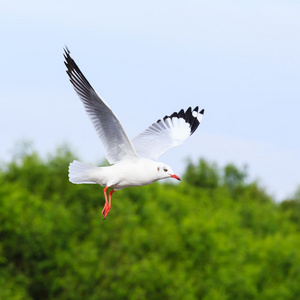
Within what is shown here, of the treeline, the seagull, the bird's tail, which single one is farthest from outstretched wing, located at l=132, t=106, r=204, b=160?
the treeline

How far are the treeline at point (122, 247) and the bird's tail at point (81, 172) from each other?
2097 cm

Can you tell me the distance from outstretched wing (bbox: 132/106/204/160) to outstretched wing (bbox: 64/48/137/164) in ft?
2.83

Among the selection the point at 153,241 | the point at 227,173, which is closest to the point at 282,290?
the point at 153,241

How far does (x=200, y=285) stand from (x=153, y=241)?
313cm

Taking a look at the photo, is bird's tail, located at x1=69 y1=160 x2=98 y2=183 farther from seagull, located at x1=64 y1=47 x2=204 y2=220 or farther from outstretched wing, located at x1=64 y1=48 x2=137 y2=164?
outstretched wing, located at x1=64 y1=48 x2=137 y2=164

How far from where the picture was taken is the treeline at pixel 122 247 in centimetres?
2936

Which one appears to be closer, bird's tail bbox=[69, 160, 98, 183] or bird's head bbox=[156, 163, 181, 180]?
bird's head bbox=[156, 163, 181, 180]

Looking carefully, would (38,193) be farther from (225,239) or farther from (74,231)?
(225,239)

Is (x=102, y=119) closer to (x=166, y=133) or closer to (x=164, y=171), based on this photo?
(x=164, y=171)

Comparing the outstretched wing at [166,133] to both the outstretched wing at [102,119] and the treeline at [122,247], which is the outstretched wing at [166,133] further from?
the treeline at [122,247]

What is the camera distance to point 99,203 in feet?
105

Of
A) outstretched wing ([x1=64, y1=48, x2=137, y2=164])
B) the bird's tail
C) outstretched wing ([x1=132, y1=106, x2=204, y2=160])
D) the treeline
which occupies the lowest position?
the bird's tail

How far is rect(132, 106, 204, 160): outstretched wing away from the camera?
24.1ft

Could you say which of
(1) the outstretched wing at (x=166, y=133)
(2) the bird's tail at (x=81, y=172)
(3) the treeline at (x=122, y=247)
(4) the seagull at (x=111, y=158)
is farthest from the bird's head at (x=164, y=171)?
(3) the treeline at (x=122, y=247)
